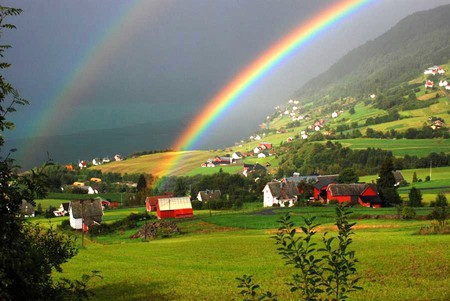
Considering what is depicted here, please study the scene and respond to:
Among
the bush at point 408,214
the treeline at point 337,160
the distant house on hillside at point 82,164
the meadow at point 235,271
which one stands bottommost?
the bush at point 408,214

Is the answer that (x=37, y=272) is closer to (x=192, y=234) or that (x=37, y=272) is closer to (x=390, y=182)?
(x=192, y=234)

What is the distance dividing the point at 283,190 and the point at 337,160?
41970 millimetres

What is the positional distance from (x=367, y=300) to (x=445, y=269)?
237 inches

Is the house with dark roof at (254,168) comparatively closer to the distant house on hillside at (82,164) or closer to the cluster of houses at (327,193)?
the cluster of houses at (327,193)

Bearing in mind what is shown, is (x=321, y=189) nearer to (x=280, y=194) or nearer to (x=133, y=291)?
(x=280, y=194)

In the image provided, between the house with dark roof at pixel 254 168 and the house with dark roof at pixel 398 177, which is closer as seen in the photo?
the house with dark roof at pixel 398 177

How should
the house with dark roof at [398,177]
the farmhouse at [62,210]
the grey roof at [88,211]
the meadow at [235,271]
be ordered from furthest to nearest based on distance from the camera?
the house with dark roof at [398,177] < the farmhouse at [62,210] < the grey roof at [88,211] < the meadow at [235,271]

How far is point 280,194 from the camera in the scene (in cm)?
9331

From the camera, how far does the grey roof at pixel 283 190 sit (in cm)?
9331

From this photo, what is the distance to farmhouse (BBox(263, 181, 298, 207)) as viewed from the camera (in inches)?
3669

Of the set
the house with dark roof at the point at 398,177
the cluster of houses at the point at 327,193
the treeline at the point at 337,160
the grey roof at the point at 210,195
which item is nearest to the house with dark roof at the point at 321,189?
the cluster of houses at the point at 327,193

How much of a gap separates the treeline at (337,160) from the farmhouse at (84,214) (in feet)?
214

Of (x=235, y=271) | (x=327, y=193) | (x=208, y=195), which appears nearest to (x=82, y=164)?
(x=208, y=195)

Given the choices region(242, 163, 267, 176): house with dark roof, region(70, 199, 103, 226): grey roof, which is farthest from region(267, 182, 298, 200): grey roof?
region(242, 163, 267, 176): house with dark roof
